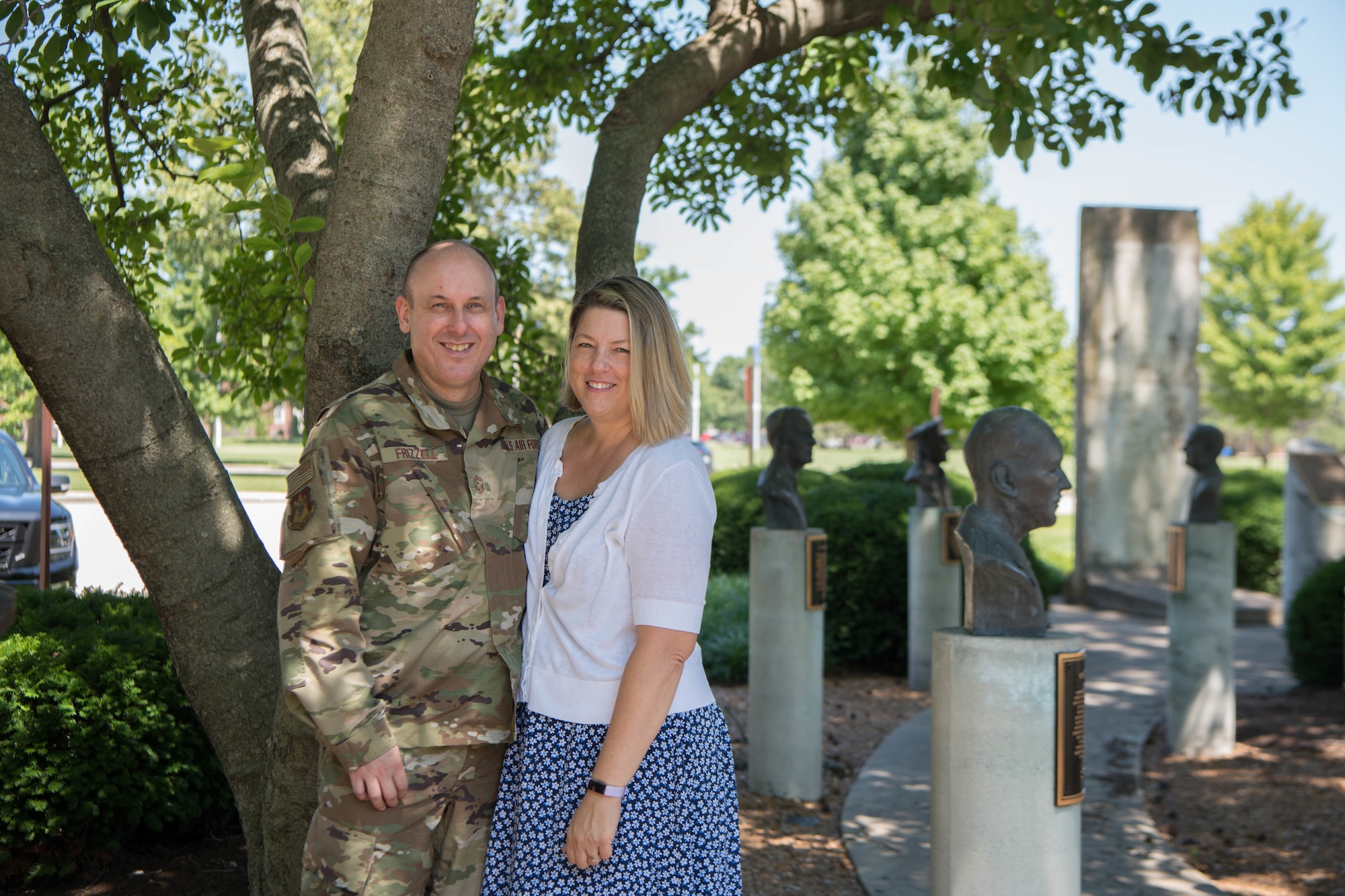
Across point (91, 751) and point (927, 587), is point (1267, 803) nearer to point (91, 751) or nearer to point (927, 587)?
point (927, 587)

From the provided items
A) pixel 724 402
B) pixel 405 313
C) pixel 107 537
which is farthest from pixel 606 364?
pixel 724 402

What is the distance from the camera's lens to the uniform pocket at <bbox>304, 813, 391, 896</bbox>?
227cm

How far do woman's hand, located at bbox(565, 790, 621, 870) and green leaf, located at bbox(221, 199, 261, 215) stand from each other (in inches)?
64.1

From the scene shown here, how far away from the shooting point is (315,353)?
289 cm

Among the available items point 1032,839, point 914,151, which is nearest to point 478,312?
point 1032,839

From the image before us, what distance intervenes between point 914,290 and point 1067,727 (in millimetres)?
20788

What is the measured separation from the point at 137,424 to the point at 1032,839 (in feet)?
9.70

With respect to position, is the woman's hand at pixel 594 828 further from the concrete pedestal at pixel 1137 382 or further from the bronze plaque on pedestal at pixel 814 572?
the concrete pedestal at pixel 1137 382

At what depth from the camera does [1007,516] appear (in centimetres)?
372

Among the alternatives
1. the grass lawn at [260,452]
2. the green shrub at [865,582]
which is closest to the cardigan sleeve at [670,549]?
the green shrub at [865,582]

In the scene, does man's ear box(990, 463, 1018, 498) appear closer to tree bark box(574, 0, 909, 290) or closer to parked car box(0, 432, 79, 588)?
tree bark box(574, 0, 909, 290)

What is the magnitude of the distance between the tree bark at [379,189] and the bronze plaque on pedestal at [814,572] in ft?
12.2

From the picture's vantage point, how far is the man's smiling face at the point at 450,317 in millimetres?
2428

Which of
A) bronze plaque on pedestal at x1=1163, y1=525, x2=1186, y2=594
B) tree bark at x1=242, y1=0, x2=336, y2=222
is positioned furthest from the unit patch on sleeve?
bronze plaque on pedestal at x1=1163, y1=525, x2=1186, y2=594
